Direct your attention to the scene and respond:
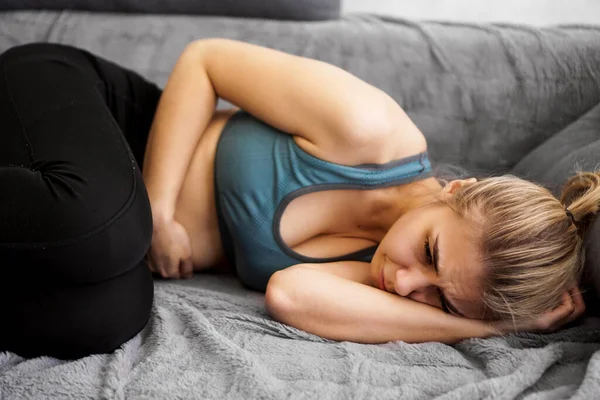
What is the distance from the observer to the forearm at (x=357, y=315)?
2.95 ft

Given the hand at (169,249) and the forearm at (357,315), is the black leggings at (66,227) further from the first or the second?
the forearm at (357,315)

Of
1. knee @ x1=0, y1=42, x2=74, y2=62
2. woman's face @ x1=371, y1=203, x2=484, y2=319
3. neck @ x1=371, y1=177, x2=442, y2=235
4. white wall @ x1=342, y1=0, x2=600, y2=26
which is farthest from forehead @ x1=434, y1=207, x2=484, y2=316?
white wall @ x1=342, y1=0, x2=600, y2=26

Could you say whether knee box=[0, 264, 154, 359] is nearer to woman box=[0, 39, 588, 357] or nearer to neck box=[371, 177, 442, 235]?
woman box=[0, 39, 588, 357]

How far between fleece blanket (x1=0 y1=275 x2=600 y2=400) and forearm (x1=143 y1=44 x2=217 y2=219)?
191 millimetres

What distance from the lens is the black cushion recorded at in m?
0.91

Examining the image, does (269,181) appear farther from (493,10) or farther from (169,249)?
(493,10)

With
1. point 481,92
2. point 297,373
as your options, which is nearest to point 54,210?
point 297,373

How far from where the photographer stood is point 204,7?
4.50ft

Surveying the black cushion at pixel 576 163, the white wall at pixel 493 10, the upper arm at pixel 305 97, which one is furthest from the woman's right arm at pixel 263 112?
the white wall at pixel 493 10

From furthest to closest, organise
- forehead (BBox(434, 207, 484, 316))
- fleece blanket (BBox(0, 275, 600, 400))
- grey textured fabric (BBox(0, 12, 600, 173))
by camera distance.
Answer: grey textured fabric (BBox(0, 12, 600, 173))
forehead (BBox(434, 207, 484, 316))
fleece blanket (BBox(0, 275, 600, 400))

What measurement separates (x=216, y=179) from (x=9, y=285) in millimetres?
366

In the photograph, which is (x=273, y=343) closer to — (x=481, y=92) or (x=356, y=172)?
(x=356, y=172)

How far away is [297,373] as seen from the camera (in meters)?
0.80

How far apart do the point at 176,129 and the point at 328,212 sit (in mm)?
293
